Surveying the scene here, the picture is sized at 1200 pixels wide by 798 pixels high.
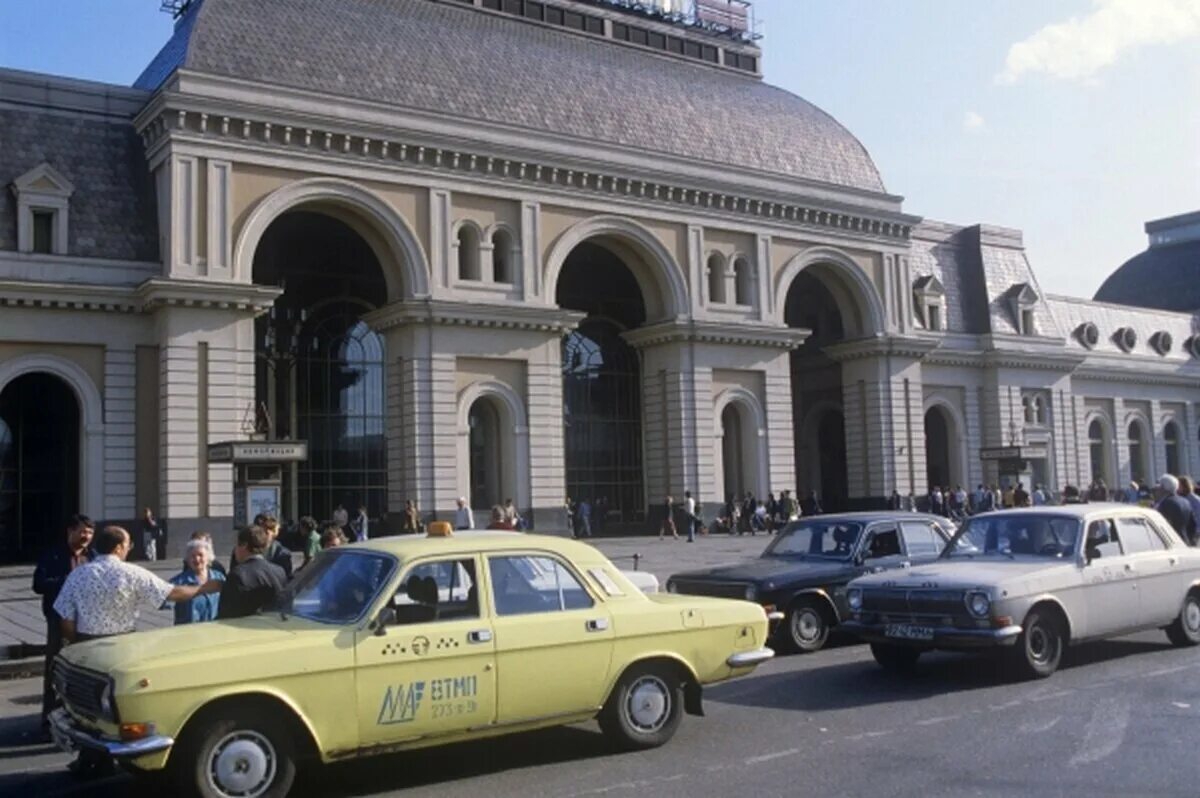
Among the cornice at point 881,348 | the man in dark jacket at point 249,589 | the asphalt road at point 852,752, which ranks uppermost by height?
the cornice at point 881,348

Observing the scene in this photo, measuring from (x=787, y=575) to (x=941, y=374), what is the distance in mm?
37461

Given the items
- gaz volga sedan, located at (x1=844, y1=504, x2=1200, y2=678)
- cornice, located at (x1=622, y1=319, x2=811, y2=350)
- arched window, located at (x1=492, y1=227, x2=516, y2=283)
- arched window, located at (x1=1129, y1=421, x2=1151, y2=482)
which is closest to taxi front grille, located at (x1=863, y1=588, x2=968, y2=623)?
gaz volga sedan, located at (x1=844, y1=504, x2=1200, y2=678)

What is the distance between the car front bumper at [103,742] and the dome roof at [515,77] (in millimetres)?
26278

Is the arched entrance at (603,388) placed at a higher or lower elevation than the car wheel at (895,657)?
higher

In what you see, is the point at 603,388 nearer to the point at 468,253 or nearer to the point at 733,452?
the point at 733,452

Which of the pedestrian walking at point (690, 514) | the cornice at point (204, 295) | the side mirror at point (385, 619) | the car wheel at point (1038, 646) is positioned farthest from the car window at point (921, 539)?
the cornice at point (204, 295)

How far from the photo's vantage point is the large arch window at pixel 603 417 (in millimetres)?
41281

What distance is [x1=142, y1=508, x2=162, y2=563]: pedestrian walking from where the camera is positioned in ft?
95.8

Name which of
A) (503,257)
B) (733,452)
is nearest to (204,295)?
(503,257)

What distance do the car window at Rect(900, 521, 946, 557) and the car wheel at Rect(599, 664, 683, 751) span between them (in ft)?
21.0

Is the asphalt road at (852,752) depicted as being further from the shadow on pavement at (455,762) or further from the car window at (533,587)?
the car window at (533,587)

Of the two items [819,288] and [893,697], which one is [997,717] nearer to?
[893,697]

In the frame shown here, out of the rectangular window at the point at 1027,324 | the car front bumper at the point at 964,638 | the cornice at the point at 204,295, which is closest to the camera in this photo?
the car front bumper at the point at 964,638

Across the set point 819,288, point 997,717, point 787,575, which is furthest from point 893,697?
point 819,288
